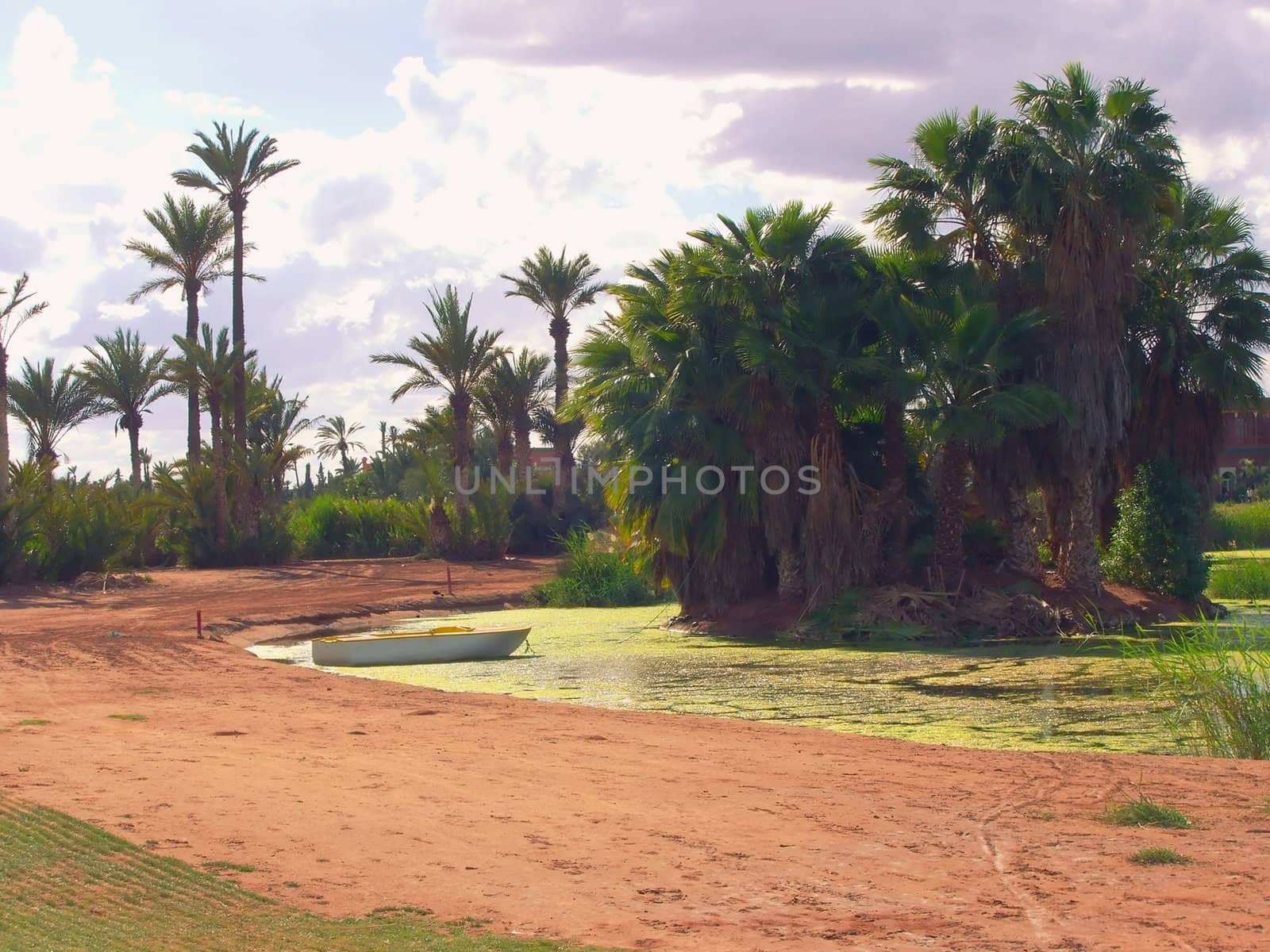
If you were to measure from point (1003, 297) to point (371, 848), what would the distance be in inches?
780

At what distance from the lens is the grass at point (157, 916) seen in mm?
6598

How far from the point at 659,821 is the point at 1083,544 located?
17938 mm

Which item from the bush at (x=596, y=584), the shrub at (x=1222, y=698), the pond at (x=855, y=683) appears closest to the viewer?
the shrub at (x=1222, y=698)

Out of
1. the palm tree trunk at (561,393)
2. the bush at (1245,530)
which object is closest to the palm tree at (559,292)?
the palm tree trunk at (561,393)

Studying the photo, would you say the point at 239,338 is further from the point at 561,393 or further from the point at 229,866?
the point at 229,866

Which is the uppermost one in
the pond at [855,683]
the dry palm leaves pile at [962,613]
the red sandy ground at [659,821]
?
the dry palm leaves pile at [962,613]

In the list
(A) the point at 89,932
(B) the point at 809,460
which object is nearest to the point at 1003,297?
(B) the point at 809,460

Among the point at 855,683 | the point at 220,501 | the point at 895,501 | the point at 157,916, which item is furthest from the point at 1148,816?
the point at 220,501

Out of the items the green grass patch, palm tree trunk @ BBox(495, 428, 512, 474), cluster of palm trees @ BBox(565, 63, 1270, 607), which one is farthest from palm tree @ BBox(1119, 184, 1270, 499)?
palm tree trunk @ BBox(495, 428, 512, 474)

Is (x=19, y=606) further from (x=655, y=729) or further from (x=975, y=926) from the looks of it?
(x=975, y=926)

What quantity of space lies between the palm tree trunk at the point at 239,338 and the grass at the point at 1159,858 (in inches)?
1519

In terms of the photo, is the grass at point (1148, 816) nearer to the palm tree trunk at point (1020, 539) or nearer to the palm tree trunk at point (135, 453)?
the palm tree trunk at point (1020, 539)

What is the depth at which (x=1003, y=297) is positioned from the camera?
2547 cm

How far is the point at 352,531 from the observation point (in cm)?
4903
